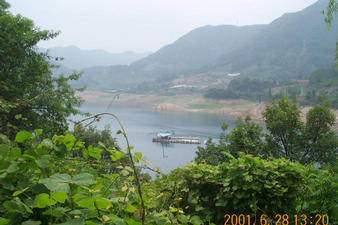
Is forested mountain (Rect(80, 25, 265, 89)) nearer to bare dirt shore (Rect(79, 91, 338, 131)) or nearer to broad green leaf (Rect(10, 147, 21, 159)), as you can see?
bare dirt shore (Rect(79, 91, 338, 131))

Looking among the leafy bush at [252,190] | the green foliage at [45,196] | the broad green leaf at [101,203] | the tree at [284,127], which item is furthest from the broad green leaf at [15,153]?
the tree at [284,127]

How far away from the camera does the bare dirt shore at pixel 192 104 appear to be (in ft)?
133

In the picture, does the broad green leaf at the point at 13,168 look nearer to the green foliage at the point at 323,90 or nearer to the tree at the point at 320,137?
the tree at the point at 320,137

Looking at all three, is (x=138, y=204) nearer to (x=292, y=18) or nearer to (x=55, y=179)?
(x=55, y=179)

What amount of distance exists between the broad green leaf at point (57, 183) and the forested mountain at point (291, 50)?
74404 mm

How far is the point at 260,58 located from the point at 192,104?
4959 centimetres

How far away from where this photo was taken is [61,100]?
22.5ft

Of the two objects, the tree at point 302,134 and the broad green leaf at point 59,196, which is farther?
the tree at point 302,134

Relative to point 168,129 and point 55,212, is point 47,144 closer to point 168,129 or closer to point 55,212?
point 55,212

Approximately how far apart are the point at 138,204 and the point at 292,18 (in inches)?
5118

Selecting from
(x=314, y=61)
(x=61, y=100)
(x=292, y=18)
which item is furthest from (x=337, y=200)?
(x=292, y=18)

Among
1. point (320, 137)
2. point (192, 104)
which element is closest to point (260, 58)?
point (192, 104)

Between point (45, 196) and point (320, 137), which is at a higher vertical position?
point (45, 196)

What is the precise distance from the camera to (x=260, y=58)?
90.6 m
